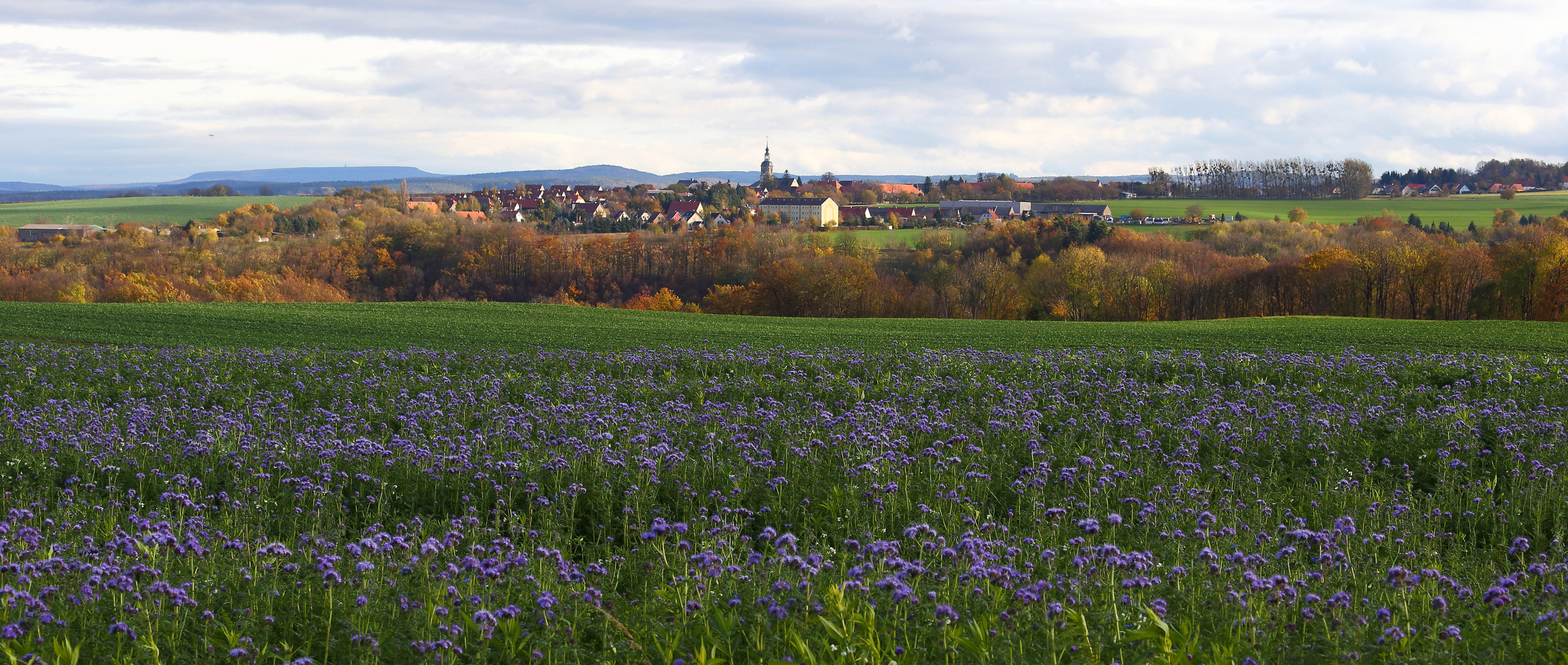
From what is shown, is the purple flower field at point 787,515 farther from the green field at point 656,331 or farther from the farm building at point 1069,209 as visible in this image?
the farm building at point 1069,209

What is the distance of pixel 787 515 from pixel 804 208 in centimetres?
17590

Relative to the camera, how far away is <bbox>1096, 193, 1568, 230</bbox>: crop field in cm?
11288

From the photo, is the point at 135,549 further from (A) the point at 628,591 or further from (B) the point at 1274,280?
(B) the point at 1274,280

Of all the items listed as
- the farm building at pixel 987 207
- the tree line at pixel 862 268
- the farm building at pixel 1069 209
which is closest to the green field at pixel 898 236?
the tree line at pixel 862 268

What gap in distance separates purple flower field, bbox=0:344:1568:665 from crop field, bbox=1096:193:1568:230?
108 metres

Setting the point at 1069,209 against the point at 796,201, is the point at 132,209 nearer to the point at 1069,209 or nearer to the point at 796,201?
the point at 796,201

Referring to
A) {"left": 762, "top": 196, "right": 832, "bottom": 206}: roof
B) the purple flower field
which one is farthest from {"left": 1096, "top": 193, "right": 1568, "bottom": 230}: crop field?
the purple flower field

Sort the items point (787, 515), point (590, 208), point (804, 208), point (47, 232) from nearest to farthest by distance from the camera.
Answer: point (787, 515)
point (47, 232)
point (590, 208)
point (804, 208)

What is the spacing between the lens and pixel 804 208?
600 feet

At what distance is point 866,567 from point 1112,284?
68888 mm

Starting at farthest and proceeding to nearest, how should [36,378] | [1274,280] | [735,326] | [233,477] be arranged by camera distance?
[1274,280] → [735,326] → [36,378] → [233,477]

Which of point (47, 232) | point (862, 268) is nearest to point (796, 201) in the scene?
point (862, 268)

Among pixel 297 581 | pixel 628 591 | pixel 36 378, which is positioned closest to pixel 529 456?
pixel 628 591

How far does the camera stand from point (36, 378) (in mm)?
17250
